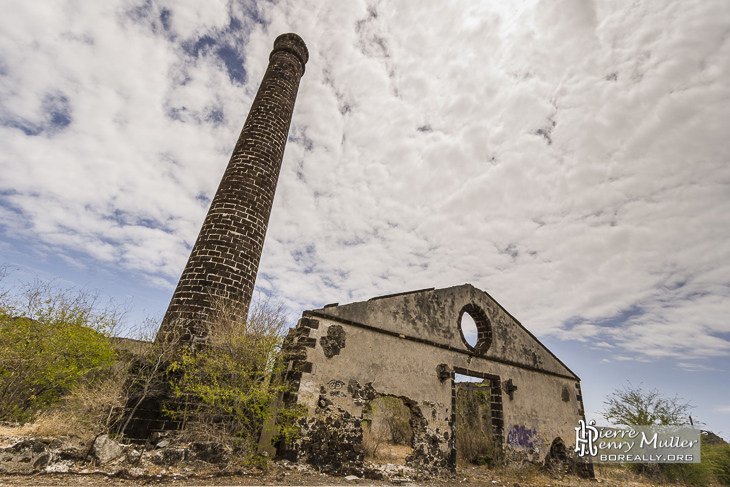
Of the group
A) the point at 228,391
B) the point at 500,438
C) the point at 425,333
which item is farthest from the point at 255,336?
the point at 500,438

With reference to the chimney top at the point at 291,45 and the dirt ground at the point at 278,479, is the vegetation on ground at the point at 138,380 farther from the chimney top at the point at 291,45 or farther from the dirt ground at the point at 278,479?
the chimney top at the point at 291,45

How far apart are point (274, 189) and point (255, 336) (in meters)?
4.81

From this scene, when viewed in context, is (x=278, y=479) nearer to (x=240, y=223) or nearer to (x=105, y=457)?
(x=105, y=457)

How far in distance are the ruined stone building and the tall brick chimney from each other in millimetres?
29

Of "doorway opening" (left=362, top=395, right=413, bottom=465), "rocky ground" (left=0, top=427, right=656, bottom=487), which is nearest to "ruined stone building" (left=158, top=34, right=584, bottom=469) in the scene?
"rocky ground" (left=0, top=427, right=656, bottom=487)

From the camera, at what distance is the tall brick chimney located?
7.67 meters

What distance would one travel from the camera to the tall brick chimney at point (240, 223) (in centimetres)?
767

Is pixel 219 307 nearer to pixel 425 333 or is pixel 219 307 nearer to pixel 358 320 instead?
pixel 358 320

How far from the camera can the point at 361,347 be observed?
827cm

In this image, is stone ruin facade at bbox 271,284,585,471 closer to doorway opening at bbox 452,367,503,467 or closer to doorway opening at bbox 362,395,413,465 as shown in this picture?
doorway opening at bbox 452,367,503,467

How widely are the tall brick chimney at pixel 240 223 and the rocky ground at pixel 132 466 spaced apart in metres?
2.18

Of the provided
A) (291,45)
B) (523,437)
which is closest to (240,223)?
(291,45)

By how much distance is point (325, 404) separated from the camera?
7.29 m

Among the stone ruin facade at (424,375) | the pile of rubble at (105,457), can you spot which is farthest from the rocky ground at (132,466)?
the stone ruin facade at (424,375)
